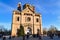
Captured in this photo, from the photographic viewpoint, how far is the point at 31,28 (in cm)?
4231

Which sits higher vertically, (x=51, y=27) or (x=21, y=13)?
(x=21, y=13)

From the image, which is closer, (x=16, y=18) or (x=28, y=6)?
(x=16, y=18)

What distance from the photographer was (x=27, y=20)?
42.5 metres

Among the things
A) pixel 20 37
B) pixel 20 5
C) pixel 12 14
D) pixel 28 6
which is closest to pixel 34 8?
pixel 28 6

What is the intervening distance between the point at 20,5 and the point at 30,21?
7578 millimetres

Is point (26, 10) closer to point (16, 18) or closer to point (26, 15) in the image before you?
point (26, 15)

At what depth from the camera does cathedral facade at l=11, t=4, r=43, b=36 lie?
41291mm

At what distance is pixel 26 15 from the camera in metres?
42.7

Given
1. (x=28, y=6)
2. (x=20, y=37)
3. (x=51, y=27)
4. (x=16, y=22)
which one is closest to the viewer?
(x=20, y=37)

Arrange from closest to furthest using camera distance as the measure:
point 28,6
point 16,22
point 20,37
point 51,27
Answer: point 20,37
point 16,22
point 28,6
point 51,27

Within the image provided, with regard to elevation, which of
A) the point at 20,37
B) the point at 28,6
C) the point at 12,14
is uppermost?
the point at 28,6

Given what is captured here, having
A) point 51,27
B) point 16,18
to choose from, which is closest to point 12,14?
point 16,18

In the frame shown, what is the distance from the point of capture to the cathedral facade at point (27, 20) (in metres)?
41.3

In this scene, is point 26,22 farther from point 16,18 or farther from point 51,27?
point 51,27
